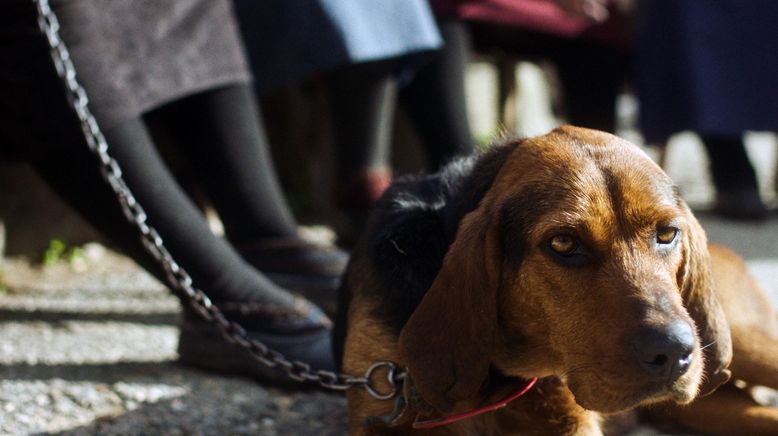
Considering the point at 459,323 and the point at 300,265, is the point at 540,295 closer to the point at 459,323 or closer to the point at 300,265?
the point at 459,323

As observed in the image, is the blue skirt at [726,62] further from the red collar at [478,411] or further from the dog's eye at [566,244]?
the dog's eye at [566,244]

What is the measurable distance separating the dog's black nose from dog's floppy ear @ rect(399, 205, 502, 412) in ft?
1.20

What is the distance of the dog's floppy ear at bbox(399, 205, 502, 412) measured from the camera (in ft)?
6.70

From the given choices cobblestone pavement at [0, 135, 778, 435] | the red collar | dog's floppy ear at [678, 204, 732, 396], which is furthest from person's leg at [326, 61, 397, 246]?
dog's floppy ear at [678, 204, 732, 396]

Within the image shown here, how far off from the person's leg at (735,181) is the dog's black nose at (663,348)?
4.01 m

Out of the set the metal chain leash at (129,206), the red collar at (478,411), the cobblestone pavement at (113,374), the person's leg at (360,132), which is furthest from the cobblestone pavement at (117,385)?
the person's leg at (360,132)

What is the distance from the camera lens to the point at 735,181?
5.55 metres

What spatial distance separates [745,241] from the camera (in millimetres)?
5172

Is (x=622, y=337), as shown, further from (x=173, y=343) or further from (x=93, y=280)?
(x=93, y=280)

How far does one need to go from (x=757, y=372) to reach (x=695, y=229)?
72 cm

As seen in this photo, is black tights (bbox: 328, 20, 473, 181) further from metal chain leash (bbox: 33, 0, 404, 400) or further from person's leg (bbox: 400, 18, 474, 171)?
metal chain leash (bbox: 33, 0, 404, 400)

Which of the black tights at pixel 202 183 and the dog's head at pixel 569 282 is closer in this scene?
the dog's head at pixel 569 282

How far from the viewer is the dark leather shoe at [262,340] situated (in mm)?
3035

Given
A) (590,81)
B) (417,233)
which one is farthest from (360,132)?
(417,233)
